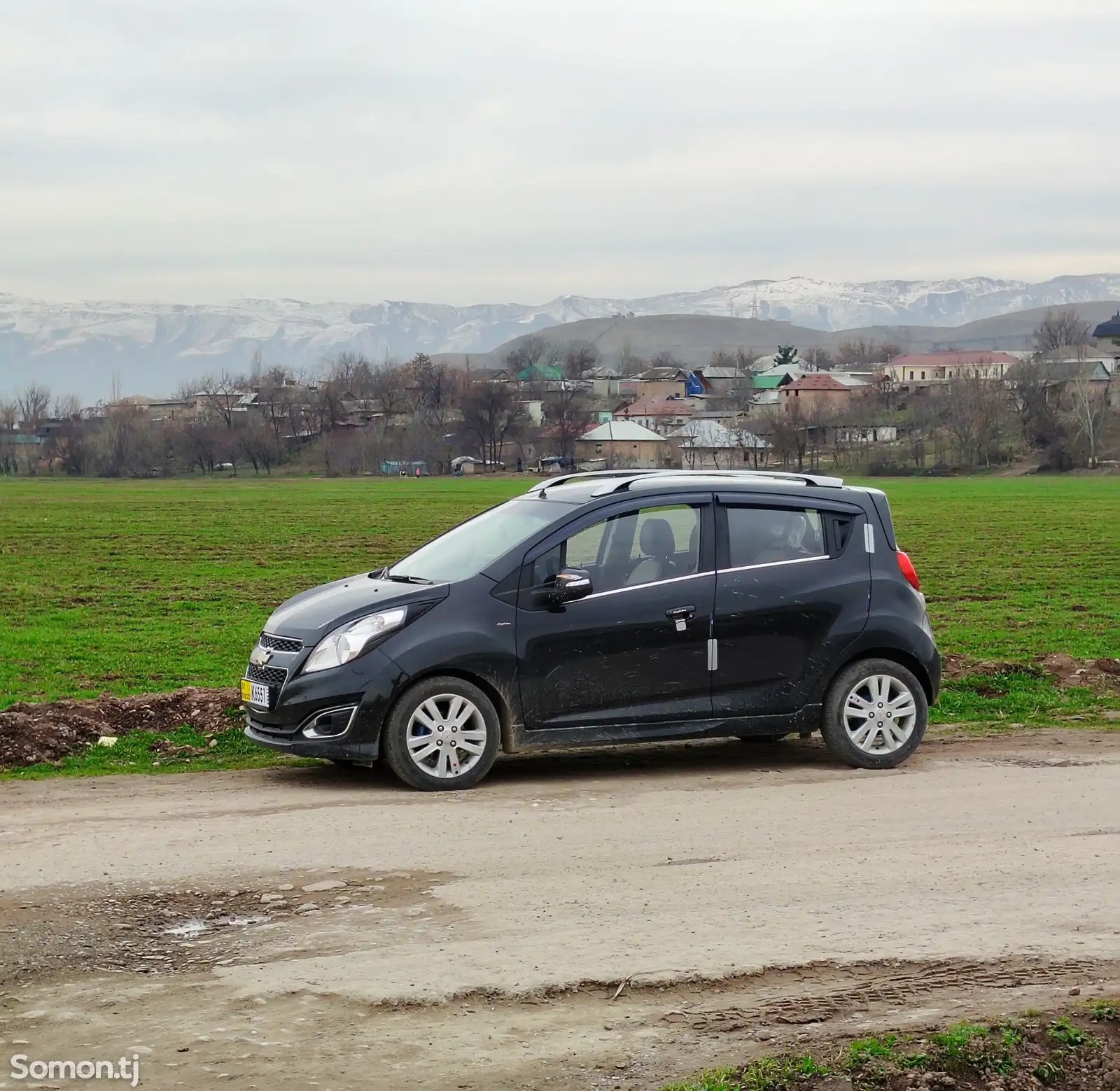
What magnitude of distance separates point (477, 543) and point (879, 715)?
2.91 meters

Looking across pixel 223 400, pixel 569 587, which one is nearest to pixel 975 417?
pixel 223 400

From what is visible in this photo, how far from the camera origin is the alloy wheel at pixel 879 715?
10.3 metres

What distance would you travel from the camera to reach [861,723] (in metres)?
10.4

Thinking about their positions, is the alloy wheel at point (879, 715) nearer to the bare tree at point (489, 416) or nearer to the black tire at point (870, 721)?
the black tire at point (870, 721)

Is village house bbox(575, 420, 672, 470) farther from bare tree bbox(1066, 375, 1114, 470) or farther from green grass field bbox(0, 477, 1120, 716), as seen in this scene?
green grass field bbox(0, 477, 1120, 716)

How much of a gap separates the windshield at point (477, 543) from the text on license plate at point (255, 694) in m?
1.25

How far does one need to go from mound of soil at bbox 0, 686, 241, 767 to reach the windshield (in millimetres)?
2129

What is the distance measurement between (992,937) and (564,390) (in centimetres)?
18809

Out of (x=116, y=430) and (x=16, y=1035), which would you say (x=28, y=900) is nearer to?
(x=16, y=1035)

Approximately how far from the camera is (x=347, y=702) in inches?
366

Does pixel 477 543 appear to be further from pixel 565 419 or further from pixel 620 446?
pixel 565 419

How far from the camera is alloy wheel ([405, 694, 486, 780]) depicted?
9.39 m

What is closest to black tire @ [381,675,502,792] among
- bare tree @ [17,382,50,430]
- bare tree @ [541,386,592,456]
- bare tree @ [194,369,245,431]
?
bare tree @ [541,386,592,456]

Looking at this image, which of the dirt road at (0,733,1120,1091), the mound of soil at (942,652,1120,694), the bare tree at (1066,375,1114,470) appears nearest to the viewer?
the dirt road at (0,733,1120,1091)
